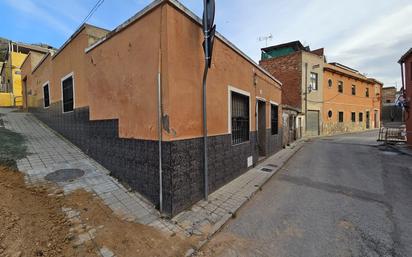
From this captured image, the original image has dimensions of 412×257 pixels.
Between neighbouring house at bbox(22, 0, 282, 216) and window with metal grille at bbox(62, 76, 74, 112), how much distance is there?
0.08 metres

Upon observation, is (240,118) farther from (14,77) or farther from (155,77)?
(14,77)

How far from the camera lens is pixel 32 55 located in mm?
12758

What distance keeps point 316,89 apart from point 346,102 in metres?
6.87

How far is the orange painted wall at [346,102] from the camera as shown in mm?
21688

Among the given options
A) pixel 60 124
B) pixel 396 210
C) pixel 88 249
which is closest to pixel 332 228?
pixel 396 210

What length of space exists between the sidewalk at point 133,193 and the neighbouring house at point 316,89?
12540 mm

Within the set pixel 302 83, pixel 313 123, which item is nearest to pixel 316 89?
pixel 302 83

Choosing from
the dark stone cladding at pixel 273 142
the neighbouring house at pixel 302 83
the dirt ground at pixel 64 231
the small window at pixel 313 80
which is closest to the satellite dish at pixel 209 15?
the dirt ground at pixel 64 231

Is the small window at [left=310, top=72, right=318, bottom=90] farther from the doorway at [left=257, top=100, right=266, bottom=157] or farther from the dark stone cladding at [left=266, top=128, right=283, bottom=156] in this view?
the doorway at [left=257, top=100, right=266, bottom=157]

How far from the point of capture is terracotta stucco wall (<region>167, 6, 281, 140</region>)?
3.77 metres

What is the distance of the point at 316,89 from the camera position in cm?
2044

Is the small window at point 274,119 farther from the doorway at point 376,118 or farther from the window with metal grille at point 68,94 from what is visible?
the doorway at point 376,118

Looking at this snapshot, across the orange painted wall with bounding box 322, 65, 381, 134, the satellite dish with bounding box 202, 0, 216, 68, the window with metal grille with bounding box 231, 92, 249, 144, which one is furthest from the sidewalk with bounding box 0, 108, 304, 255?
the orange painted wall with bounding box 322, 65, 381, 134

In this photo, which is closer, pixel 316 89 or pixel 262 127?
pixel 262 127
